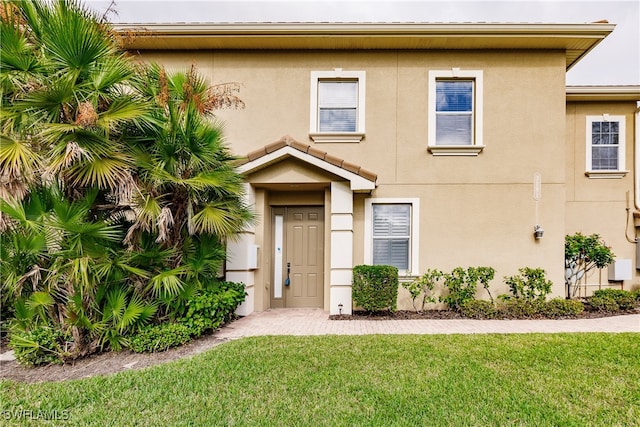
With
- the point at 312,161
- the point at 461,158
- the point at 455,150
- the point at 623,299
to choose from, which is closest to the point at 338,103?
the point at 312,161

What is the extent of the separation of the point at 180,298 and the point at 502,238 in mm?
7851

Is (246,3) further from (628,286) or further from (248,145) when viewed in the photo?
(628,286)

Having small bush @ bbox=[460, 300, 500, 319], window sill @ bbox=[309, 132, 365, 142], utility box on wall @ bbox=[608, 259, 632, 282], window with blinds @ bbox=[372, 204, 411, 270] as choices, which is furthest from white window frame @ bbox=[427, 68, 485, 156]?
utility box on wall @ bbox=[608, 259, 632, 282]

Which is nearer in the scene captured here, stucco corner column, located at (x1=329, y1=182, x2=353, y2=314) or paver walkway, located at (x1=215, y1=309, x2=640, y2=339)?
paver walkway, located at (x1=215, y1=309, x2=640, y2=339)

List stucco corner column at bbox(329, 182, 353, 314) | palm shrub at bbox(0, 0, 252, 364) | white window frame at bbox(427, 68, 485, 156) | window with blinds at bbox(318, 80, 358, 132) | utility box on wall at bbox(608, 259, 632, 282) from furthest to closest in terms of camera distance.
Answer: utility box on wall at bbox(608, 259, 632, 282) → window with blinds at bbox(318, 80, 358, 132) → white window frame at bbox(427, 68, 485, 156) → stucco corner column at bbox(329, 182, 353, 314) → palm shrub at bbox(0, 0, 252, 364)

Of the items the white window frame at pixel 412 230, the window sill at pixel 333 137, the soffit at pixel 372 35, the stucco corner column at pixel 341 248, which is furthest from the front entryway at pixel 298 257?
the soffit at pixel 372 35

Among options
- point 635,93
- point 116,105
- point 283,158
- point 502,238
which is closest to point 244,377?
point 116,105

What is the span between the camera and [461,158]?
345 inches

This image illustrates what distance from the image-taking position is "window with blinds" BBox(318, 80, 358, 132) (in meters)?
9.02

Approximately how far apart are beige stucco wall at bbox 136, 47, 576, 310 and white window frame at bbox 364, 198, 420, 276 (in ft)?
0.44

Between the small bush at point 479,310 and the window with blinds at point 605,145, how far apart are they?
19.9ft

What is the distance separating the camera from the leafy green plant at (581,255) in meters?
8.80

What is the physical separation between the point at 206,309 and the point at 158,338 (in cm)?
91

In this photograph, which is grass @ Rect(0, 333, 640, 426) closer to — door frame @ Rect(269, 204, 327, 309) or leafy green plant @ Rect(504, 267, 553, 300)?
leafy green plant @ Rect(504, 267, 553, 300)
